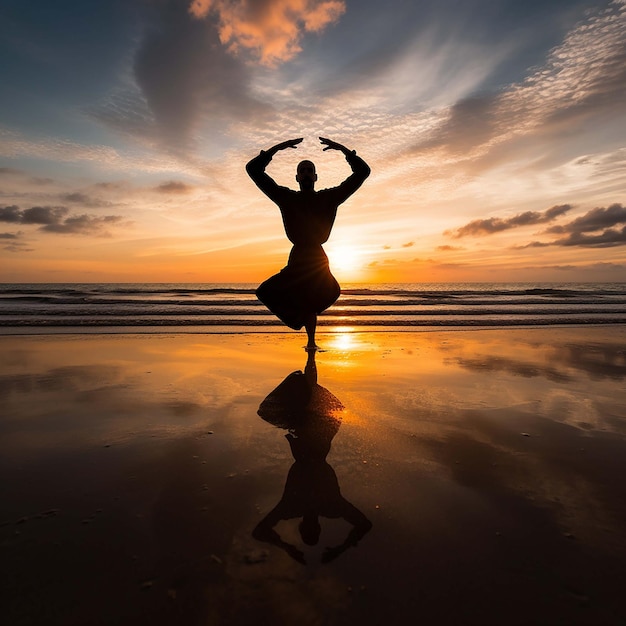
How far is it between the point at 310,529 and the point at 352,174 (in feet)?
18.2

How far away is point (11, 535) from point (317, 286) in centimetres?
512

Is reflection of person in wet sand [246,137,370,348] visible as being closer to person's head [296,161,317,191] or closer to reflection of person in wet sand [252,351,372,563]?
person's head [296,161,317,191]

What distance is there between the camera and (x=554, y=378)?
486 cm

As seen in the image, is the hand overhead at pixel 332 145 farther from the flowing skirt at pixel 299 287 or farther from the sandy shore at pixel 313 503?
the sandy shore at pixel 313 503

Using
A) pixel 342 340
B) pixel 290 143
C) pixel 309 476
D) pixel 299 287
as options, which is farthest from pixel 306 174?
pixel 309 476

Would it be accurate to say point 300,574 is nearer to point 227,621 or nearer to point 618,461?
point 227,621

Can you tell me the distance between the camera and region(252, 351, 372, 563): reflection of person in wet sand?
1.72 metres

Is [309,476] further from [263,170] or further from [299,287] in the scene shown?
[263,170]

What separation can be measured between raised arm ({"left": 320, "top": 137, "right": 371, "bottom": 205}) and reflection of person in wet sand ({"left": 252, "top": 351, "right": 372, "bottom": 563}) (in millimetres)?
3450

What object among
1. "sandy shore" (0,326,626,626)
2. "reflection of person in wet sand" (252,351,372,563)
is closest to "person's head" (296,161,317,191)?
"sandy shore" (0,326,626,626)

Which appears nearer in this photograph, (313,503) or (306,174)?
(313,503)

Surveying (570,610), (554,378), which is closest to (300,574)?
(570,610)

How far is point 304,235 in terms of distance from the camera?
21.2ft

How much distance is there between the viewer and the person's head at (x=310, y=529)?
5.49ft
